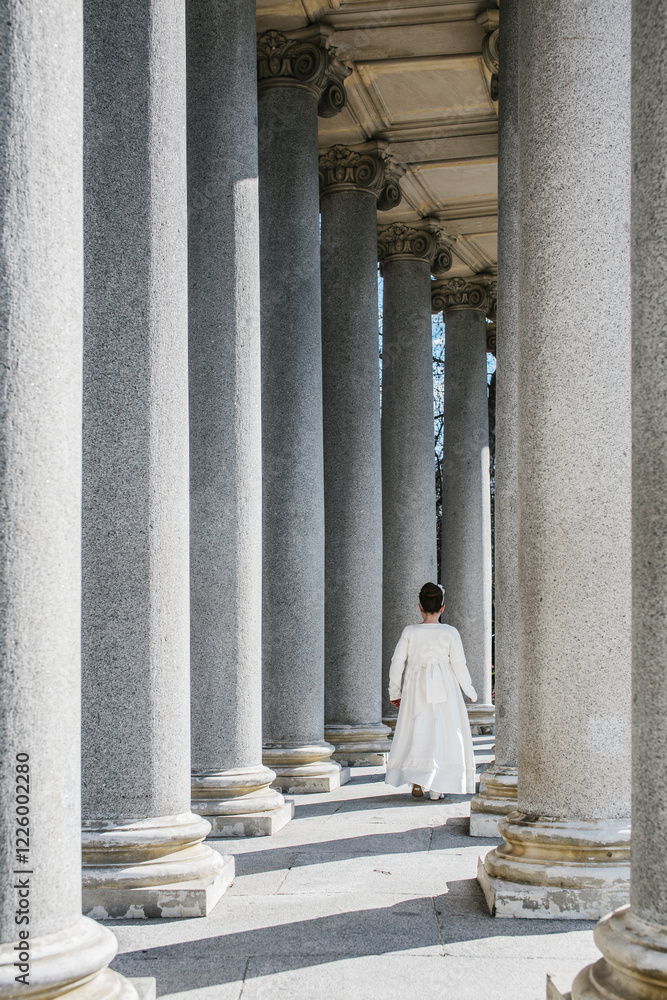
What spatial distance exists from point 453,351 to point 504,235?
7888 centimetres

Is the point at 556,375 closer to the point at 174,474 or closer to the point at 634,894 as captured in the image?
the point at 174,474

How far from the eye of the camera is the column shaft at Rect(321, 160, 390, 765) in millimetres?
99688

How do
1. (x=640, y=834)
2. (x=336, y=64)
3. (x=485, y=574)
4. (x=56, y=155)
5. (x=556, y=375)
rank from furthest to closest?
1. (x=485, y=574)
2. (x=336, y=64)
3. (x=556, y=375)
4. (x=56, y=155)
5. (x=640, y=834)

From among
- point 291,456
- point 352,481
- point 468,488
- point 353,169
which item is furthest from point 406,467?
point 291,456

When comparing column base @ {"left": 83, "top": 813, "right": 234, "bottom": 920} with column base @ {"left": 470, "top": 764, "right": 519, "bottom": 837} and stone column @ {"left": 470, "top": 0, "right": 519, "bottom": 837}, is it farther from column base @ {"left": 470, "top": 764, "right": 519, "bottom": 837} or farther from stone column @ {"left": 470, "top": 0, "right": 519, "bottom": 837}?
stone column @ {"left": 470, "top": 0, "right": 519, "bottom": 837}

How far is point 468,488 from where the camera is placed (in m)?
141

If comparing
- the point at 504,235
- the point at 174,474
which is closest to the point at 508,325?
the point at 504,235

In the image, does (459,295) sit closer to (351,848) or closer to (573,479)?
(351,848)

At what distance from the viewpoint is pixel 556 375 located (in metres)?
42.9

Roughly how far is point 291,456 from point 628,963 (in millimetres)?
58160

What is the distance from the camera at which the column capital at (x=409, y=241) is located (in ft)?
424

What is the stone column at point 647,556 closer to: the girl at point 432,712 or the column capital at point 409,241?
the girl at point 432,712

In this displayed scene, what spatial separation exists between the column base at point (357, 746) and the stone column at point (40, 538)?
7141cm

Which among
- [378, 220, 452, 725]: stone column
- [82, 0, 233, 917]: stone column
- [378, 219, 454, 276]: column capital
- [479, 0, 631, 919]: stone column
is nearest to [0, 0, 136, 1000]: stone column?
[82, 0, 233, 917]: stone column
